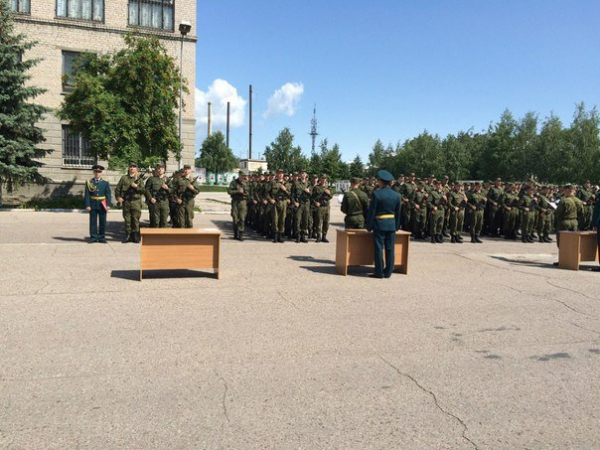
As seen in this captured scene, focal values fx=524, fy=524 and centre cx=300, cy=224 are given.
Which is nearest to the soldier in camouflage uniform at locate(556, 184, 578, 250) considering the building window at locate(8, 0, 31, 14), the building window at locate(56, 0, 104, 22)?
the building window at locate(56, 0, 104, 22)

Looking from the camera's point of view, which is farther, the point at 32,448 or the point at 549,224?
the point at 549,224

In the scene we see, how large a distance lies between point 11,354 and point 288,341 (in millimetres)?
2676

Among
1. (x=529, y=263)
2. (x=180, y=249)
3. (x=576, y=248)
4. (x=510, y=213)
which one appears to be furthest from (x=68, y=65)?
(x=576, y=248)

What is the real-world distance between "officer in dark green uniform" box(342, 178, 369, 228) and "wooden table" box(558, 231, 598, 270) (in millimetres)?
4505

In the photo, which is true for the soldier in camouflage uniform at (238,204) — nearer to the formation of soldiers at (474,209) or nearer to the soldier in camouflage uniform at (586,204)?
the formation of soldiers at (474,209)

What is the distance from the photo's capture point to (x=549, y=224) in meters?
18.1

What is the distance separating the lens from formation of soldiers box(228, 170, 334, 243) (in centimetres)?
1505

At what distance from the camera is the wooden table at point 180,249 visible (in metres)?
8.61

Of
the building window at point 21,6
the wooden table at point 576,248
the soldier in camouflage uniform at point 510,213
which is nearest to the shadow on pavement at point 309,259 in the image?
the wooden table at point 576,248

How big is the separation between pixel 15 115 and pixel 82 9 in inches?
374

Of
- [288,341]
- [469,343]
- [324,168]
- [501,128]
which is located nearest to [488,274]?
[469,343]

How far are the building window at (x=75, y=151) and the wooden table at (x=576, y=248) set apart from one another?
24.4 m

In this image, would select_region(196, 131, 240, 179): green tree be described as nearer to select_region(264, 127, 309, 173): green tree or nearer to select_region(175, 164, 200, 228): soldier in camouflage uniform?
select_region(264, 127, 309, 173): green tree

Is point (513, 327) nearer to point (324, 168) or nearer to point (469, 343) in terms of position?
point (469, 343)
